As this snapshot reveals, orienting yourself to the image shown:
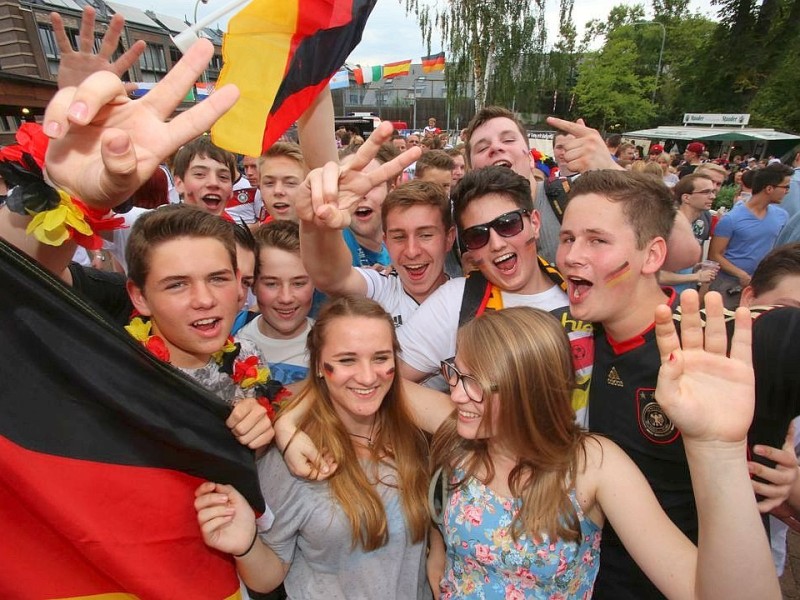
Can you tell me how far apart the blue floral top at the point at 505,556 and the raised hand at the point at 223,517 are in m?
0.67

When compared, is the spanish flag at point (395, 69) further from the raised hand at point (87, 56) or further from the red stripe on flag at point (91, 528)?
the red stripe on flag at point (91, 528)

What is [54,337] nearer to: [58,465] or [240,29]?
[58,465]

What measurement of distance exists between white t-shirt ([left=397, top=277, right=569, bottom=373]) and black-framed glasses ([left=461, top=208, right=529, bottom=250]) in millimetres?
212

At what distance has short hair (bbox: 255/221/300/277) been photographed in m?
2.52

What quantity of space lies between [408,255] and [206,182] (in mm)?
2086

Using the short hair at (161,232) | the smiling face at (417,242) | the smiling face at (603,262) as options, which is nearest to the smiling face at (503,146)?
the smiling face at (417,242)

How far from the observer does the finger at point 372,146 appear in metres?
1.60

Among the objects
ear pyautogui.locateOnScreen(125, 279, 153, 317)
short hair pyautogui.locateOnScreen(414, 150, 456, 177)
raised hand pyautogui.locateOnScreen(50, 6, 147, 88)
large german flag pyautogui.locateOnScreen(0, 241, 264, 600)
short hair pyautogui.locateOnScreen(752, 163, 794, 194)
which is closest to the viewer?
large german flag pyautogui.locateOnScreen(0, 241, 264, 600)

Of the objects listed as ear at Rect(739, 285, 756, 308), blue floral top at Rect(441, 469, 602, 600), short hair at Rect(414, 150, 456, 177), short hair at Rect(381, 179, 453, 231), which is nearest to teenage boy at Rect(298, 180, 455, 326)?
short hair at Rect(381, 179, 453, 231)

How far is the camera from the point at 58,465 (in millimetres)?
1109

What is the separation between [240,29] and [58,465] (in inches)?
71.7

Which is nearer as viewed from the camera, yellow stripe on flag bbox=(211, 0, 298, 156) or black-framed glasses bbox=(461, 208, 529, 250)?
yellow stripe on flag bbox=(211, 0, 298, 156)

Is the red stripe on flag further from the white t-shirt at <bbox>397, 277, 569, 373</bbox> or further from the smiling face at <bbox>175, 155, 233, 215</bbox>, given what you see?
the smiling face at <bbox>175, 155, 233, 215</bbox>

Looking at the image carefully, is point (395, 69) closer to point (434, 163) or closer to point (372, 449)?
point (434, 163)
